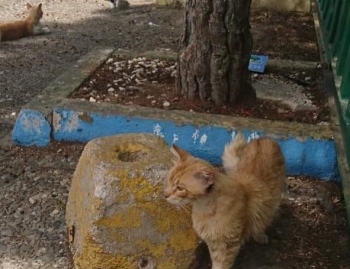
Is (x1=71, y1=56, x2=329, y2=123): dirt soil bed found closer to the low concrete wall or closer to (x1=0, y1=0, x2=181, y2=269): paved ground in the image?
(x1=0, y1=0, x2=181, y2=269): paved ground

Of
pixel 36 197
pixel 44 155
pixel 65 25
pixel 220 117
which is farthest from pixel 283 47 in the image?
pixel 36 197

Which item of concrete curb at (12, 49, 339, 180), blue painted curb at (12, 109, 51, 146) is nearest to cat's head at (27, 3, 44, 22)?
concrete curb at (12, 49, 339, 180)

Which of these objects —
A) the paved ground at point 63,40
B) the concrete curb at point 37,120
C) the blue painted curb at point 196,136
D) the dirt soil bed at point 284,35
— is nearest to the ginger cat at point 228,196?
the blue painted curb at point 196,136

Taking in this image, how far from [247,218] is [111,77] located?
257 cm

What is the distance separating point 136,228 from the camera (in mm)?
3207

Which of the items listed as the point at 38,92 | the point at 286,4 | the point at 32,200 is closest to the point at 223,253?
the point at 32,200

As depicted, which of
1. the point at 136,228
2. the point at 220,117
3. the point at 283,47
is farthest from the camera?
the point at 283,47

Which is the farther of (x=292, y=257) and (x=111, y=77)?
(x=111, y=77)

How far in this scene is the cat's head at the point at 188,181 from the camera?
2.98m

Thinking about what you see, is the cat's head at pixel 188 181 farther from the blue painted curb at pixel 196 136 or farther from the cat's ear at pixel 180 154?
the blue painted curb at pixel 196 136

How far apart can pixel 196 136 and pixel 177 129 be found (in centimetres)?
14

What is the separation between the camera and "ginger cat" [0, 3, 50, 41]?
792 centimetres

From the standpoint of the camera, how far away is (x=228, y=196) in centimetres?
313

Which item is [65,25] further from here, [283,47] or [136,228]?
[136,228]
